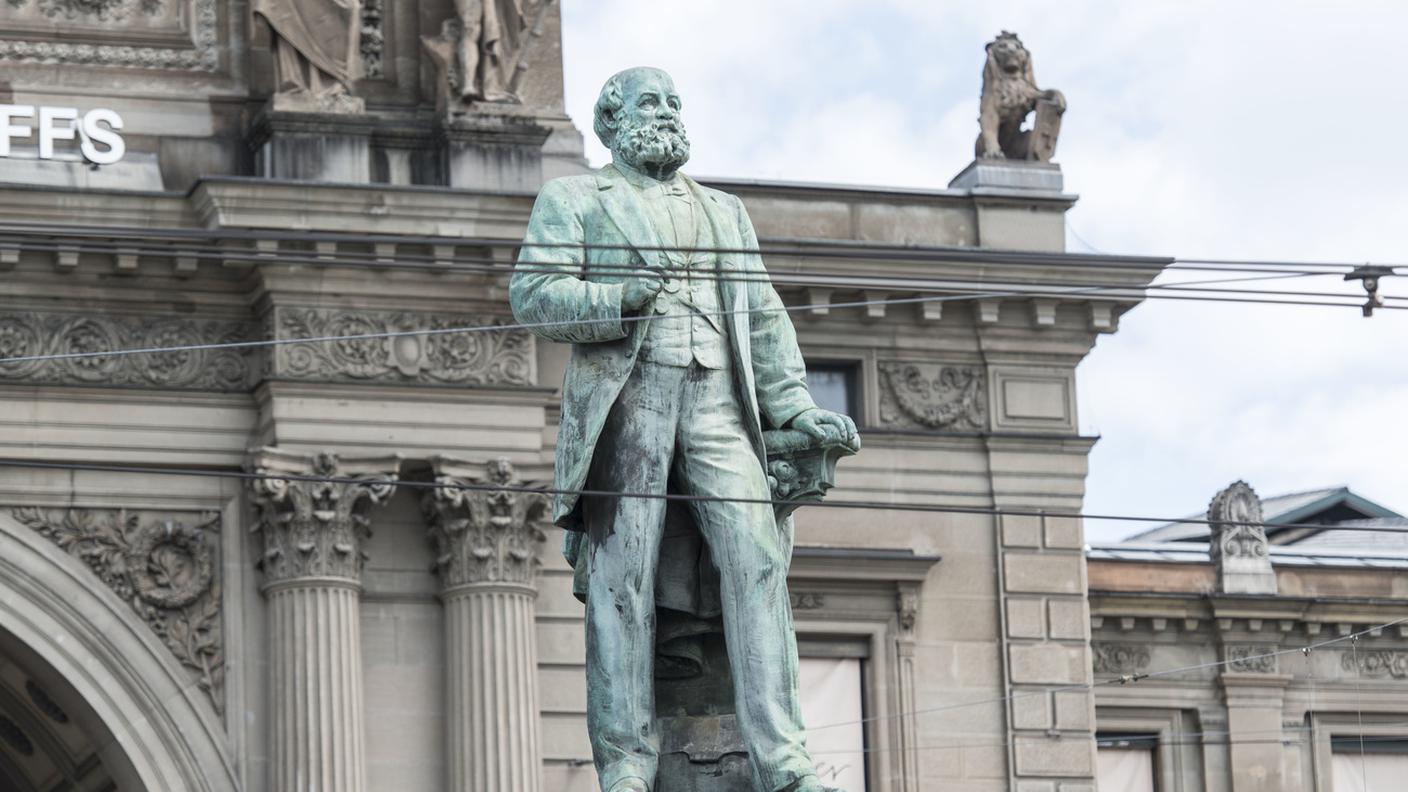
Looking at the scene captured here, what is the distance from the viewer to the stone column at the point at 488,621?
32594mm

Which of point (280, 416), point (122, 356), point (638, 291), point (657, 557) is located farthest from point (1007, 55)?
point (638, 291)

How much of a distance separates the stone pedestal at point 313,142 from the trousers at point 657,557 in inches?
770

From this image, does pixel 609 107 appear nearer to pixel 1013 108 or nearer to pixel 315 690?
pixel 315 690

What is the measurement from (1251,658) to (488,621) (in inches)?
548

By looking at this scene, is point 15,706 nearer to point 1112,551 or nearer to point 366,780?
point 366,780

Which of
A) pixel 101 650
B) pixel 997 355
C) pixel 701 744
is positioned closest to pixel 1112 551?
pixel 997 355

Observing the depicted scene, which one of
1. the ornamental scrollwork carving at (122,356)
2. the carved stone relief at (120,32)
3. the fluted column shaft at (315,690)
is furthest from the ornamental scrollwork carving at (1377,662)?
the carved stone relief at (120,32)

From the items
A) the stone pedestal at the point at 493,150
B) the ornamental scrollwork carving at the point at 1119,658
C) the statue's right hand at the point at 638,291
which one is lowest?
the statue's right hand at the point at 638,291

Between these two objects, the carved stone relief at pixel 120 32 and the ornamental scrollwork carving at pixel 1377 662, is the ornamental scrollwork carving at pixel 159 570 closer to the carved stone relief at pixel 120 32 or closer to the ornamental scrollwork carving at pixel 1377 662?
the carved stone relief at pixel 120 32

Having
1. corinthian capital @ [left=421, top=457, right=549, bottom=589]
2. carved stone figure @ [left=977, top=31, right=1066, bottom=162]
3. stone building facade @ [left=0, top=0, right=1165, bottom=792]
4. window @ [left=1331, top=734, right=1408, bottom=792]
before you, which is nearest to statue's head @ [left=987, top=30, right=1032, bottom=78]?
carved stone figure @ [left=977, top=31, right=1066, bottom=162]

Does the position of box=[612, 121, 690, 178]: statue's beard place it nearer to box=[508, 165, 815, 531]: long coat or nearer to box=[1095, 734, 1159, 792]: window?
box=[508, 165, 815, 531]: long coat

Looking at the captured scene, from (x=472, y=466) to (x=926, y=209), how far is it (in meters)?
5.85

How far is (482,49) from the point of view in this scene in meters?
33.9

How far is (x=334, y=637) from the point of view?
1281 inches
